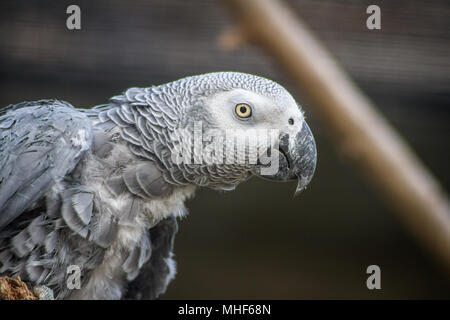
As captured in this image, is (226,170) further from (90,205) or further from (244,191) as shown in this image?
(244,191)

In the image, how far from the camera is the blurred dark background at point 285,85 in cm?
189

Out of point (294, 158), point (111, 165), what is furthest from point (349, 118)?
point (111, 165)

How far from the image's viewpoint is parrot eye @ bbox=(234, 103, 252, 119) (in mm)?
1065

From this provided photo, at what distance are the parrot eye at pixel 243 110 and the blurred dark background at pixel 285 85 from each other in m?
0.47

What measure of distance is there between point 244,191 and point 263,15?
1.22 meters

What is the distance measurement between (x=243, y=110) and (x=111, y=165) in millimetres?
358

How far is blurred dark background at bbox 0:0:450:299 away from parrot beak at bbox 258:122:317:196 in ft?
1.67

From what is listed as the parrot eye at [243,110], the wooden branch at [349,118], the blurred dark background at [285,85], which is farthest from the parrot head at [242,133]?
the blurred dark background at [285,85]

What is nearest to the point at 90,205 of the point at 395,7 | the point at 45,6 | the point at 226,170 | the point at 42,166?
the point at 42,166

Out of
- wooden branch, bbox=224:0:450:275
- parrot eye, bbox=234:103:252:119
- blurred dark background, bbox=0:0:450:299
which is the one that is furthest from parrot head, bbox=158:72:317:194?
blurred dark background, bbox=0:0:450:299

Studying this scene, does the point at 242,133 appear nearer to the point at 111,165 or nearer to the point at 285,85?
the point at 111,165

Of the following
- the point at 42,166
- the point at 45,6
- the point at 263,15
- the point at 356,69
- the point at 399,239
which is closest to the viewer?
the point at 42,166

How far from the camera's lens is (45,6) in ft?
5.96

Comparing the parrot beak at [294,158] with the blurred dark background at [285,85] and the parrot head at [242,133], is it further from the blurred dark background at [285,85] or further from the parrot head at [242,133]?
the blurred dark background at [285,85]
